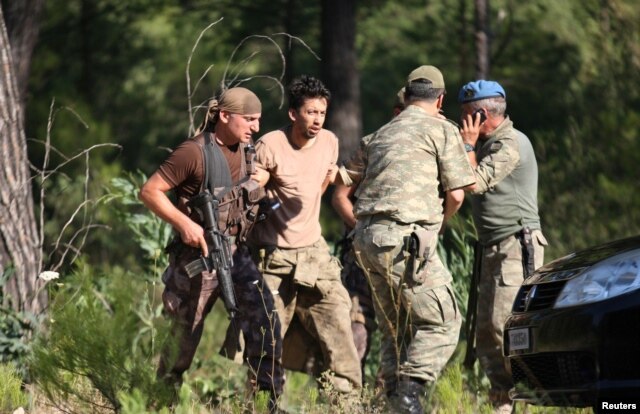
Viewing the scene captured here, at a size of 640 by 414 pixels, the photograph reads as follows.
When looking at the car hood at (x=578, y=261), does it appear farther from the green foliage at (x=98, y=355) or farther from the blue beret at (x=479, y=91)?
the green foliage at (x=98, y=355)

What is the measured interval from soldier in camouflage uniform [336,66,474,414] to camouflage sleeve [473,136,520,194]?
10.7 inches

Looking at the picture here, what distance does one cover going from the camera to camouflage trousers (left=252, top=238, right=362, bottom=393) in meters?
6.79

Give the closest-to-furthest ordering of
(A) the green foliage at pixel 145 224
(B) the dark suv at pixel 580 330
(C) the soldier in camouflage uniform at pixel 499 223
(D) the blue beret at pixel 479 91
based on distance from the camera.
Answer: (B) the dark suv at pixel 580 330 → (C) the soldier in camouflage uniform at pixel 499 223 → (D) the blue beret at pixel 479 91 → (A) the green foliage at pixel 145 224

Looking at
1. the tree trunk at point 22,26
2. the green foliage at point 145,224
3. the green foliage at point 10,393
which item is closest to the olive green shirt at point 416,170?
the green foliage at point 10,393

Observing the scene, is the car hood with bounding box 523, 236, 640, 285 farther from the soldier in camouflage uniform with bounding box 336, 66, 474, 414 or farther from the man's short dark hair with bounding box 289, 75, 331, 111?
the man's short dark hair with bounding box 289, 75, 331, 111

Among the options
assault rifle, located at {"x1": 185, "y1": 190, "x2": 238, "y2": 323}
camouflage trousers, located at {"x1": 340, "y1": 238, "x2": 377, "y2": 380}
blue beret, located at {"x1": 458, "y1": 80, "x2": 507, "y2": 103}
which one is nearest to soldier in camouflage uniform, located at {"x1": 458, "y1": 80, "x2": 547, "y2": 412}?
blue beret, located at {"x1": 458, "y1": 80, "x2": 507, "y2": 103}

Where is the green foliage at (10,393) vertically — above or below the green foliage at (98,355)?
below

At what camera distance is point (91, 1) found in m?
Result: 17.7

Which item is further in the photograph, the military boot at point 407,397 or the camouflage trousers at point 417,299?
the camouflage trousers at point 417,299

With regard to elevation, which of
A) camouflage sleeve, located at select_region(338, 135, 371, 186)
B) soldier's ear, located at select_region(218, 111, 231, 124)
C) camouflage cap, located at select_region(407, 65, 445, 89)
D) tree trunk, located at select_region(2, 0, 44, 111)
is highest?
tree trunk, located at select_region(2, 0, 44, 111)

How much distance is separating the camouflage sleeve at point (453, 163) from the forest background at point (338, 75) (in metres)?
5.05

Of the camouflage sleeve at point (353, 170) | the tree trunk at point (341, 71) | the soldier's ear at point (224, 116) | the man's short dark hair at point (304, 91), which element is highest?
the tree trunk at point (341, 71)

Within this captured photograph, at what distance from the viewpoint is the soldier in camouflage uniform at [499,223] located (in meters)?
6.49

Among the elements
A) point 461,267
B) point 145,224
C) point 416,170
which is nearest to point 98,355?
point 416,170
